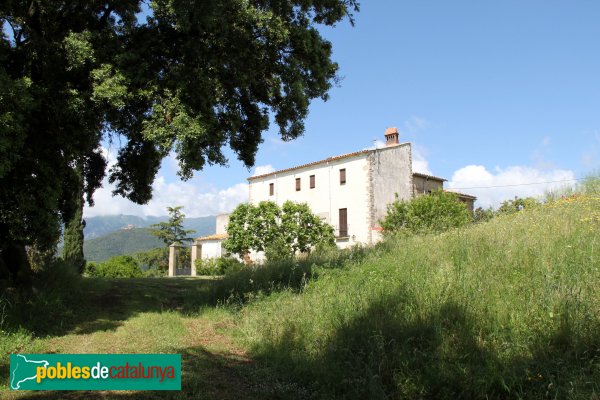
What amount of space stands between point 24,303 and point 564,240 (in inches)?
392

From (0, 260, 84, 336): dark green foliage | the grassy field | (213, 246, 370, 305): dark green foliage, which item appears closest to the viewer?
the grassy field

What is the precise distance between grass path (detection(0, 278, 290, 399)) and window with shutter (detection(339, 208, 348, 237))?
2382 centimetres

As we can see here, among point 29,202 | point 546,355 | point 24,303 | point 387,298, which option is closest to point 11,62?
point 29,202

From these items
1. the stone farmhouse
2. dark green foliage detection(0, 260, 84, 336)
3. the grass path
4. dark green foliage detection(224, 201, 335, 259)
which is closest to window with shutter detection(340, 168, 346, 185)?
the stone farmhouse

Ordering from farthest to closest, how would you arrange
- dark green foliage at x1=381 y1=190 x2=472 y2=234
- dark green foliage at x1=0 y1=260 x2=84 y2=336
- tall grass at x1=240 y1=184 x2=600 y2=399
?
dark green foliage at x1=381 y1=190 x2=472 y2=234 < dark green foliage at x1=0 y1=260 x2=84 y2=336 < tall grass at x1=240 y1=184 x2=600 y2=399

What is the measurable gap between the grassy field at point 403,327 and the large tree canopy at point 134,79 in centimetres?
289

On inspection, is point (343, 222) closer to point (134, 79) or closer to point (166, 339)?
point (134, 79)

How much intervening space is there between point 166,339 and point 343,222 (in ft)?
→ 94.1

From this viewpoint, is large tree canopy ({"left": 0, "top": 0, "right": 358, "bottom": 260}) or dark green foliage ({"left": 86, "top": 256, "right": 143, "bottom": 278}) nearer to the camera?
large tree canopy ({"left": 0, "top": 0, "right": 358, "bottom": 260})

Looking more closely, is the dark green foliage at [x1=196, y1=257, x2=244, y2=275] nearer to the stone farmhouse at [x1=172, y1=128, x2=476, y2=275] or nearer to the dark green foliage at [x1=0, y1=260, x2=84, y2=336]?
the stone farmhouse at [x1=172, y1=128, x2=476, y2=275]

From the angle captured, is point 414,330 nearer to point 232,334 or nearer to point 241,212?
point 232,334

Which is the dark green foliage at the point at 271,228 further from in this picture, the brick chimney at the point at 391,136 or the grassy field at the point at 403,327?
the grassy field at the point at 403,327
